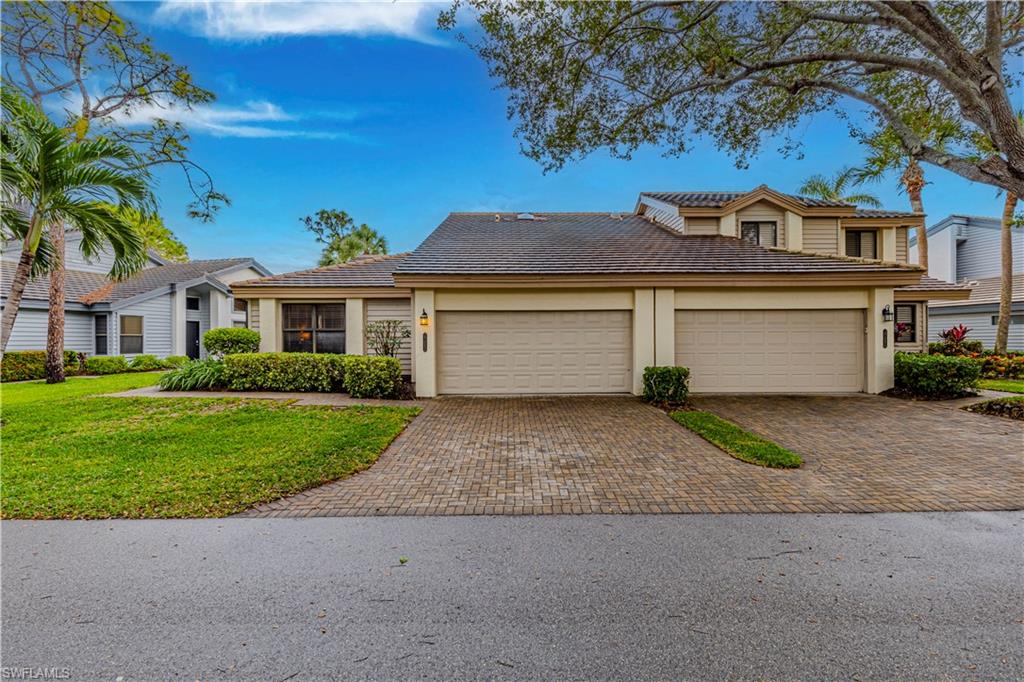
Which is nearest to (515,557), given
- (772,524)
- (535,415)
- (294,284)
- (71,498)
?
(772,524)

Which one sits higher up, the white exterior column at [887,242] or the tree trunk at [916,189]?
the tree trunk at [916,189]

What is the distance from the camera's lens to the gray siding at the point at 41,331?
14.6m

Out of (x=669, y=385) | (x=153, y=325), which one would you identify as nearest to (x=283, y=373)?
(x=669, y=385)

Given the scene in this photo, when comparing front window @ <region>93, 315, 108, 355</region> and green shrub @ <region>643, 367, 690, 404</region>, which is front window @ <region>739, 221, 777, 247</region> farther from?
front window @ <region>93, 315, 108, 355</region>

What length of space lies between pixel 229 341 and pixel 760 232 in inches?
622

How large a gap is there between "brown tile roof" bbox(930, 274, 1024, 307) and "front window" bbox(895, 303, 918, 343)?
21.7 feet

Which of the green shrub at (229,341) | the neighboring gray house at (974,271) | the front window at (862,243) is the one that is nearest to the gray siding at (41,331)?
the green shrub at (229,341)

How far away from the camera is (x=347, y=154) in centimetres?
1590

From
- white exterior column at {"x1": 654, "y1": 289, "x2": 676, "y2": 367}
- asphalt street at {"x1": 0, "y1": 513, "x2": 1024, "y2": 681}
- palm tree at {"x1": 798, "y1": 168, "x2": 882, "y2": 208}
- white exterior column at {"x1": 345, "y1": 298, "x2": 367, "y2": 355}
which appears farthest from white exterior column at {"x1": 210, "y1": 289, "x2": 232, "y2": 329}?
palm tree at {"x1": 798, "y1": 168, "x2": 882, "y2": 208}

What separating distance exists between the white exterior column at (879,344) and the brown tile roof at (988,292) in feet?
41.1

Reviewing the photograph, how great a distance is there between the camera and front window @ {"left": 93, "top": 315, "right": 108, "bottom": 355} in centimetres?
1655

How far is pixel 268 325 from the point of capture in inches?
451

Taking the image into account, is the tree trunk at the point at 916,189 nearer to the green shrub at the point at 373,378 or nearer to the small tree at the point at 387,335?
the small tree at the point at 387,335

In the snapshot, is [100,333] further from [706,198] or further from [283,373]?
[706,198]
